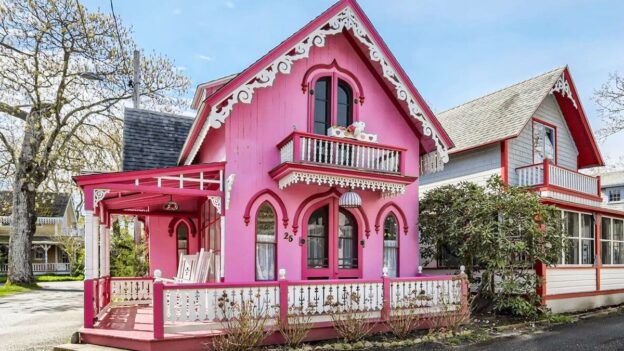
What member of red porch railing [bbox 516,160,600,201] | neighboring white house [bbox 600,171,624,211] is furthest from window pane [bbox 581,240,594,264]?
neighboring white house [bbox 600,171,624,211]

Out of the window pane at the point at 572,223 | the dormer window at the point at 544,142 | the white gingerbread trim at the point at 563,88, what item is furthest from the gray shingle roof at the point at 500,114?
the window pane at the point at 572,223

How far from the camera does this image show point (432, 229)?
12.6 metres

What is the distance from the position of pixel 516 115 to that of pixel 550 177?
2.40m

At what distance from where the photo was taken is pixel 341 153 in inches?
421

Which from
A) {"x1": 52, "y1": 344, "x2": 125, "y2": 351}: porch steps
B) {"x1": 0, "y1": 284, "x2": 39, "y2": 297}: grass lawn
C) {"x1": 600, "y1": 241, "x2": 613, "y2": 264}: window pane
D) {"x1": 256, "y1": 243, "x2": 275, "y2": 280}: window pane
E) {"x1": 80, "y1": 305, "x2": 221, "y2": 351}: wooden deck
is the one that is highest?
{"x1": 256, "y1": 243, "x2": 275, "y2": 280}: window pane

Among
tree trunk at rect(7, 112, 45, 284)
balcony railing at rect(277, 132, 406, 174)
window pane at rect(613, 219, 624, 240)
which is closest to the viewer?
balcony railing at rect(277, 132, 406, 174)

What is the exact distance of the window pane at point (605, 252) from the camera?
16.4m

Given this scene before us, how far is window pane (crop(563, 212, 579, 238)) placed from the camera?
48.2ft

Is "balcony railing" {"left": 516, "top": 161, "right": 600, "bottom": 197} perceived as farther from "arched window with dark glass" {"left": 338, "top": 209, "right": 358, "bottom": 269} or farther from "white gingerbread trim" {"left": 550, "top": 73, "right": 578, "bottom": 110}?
"arched window with dark glass" {"left": 338, "top": 209, "right": 358, "bottom": 269}

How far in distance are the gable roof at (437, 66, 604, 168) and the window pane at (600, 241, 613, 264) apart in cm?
358

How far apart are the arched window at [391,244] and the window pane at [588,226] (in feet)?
25.3

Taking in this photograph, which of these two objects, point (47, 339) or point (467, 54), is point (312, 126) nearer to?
point (467, 54)

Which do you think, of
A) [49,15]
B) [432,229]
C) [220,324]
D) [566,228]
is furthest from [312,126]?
[49,15]

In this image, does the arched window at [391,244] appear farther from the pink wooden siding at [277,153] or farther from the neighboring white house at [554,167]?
the neighboring white house at [554,167]
